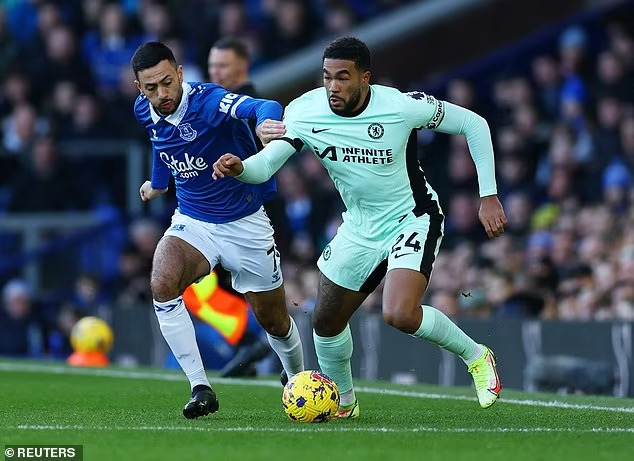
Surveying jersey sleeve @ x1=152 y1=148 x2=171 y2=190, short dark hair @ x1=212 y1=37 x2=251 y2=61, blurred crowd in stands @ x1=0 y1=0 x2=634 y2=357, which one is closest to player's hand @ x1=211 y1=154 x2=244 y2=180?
jersey sleeve @ x1=152 y1=148 x2=171 y2=190

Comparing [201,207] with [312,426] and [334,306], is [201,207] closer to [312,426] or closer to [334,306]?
[334,306]

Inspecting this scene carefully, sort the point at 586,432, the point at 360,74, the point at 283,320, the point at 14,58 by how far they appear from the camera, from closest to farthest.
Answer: the point at 586,432 < the point at 360,74 < the point at 283,320 < the point at 14,58

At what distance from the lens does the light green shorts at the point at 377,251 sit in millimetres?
7855

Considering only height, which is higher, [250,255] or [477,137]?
[477,137]

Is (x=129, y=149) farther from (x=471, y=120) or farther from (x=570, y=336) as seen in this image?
(x=471, y=120)

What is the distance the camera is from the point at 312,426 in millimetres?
7453

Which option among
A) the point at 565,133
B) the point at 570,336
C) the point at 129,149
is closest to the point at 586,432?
the point at 570,336

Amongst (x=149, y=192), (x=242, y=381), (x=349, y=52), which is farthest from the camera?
(x=242, y=381)

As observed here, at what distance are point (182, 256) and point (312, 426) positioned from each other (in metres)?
1.35

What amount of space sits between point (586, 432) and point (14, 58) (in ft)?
44.9

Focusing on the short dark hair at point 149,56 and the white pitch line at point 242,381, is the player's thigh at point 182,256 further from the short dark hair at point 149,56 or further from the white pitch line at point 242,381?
the white pitch line at point 242,381

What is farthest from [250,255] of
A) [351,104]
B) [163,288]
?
[351,104]

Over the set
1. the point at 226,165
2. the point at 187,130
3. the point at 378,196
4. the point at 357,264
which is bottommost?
the point at 357,264

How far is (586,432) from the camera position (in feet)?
23.6
